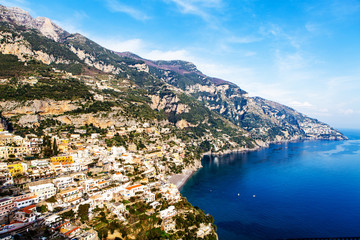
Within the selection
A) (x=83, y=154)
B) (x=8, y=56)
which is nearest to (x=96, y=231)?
(x=83, y=154)

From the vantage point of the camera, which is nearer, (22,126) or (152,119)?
(22,126)

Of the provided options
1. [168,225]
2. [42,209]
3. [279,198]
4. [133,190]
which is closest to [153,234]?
[168,225]

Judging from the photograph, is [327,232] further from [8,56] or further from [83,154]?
[8,56]

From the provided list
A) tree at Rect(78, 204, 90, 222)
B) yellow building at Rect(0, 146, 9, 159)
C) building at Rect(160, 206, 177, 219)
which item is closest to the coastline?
building at Rect(160, 206, 177, 219)

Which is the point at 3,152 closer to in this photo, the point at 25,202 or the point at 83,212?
the point at 25,202

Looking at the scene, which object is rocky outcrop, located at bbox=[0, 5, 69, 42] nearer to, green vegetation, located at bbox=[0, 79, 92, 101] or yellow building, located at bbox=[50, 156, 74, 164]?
green vegetation, located at bbox=[0, 79, 92, 101]

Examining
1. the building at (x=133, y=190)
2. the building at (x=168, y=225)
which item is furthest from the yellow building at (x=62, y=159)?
the building at (x=168, y=225)
